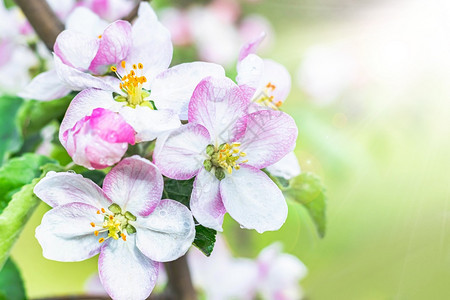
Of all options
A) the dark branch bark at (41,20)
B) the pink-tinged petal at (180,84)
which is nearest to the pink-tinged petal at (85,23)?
the dark branch bark at (41,20)

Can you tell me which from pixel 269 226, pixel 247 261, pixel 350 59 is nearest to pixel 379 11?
pixel 350 59

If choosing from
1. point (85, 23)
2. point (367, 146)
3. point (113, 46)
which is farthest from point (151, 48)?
point (367, 146)

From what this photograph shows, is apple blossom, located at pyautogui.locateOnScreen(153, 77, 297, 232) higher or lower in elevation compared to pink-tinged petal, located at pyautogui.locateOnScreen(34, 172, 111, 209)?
higher

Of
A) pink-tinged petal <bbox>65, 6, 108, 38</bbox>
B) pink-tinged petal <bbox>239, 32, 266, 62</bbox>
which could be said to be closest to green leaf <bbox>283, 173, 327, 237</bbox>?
pink-tinged petal <bbox>239, 32, 266, 62</bbox>

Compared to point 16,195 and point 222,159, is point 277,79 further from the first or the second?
point 16,195

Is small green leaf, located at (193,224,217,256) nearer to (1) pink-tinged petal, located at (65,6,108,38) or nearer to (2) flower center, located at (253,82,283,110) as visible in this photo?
(2) flower center, located at (253,82,283,110)
